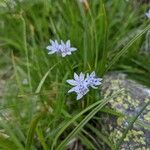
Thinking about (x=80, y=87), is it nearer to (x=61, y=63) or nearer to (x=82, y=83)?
(x=82, y=83)

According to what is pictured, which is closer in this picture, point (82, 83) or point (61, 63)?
point (82, 83)

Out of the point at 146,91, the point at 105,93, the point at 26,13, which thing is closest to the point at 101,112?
the point at 105,93

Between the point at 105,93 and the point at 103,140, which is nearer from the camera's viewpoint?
the point at 103,140

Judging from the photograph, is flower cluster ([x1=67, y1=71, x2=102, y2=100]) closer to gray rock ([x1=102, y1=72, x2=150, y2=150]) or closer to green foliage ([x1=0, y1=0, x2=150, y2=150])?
green foliage ([x1=0, y1=0, x2=150, y2=150])

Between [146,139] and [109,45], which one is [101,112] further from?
[109,45]

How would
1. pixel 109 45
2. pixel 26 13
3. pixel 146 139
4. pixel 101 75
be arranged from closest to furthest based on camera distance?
pixel 146 139, pixel 101 75, pixel 109 45, pixel 26 13

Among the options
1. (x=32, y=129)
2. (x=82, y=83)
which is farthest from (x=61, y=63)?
(x=32, y=129)

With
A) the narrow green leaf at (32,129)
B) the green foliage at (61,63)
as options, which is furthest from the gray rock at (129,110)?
the narrow green leaf at (32,129)
